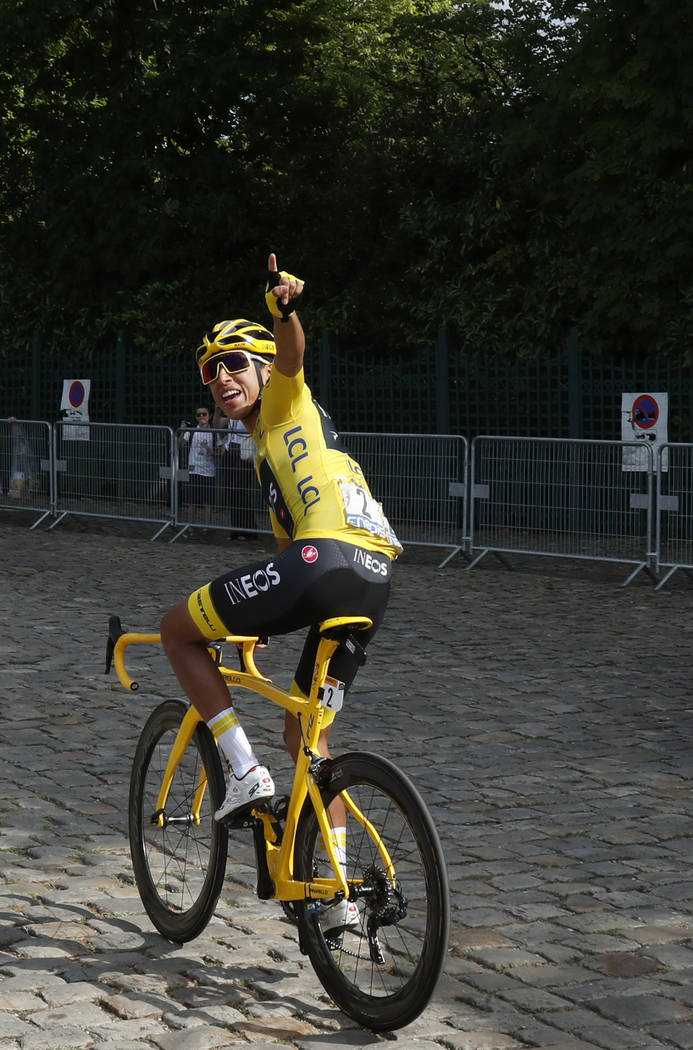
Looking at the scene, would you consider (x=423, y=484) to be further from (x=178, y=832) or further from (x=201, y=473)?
(x=178, y=832)

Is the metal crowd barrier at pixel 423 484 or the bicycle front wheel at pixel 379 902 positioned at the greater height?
the metal crowd barrier at pixel 423 484

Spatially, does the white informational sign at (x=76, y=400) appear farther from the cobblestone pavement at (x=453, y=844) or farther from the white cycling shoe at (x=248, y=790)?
the white cycling shoe at (x=248, y=790)

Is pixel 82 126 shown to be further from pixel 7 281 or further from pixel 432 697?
pixel 432 697

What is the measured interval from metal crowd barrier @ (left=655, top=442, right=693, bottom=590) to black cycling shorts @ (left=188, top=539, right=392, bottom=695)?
34.0 feet

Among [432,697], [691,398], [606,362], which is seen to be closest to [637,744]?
[432,697]

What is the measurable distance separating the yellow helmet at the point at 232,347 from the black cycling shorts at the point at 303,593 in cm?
67

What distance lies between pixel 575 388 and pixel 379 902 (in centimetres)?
1553

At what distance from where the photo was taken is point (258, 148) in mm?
26734

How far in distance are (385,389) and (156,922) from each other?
16611mm

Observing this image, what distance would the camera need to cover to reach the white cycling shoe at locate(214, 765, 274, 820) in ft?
14.9

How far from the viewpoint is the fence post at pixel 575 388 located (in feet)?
63.0

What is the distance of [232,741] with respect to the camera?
15.1 feet

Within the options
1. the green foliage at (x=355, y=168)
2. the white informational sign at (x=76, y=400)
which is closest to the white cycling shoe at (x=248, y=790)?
the green foliage at (x=355, y=168)

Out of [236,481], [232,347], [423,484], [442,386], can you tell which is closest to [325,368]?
[442,386]
